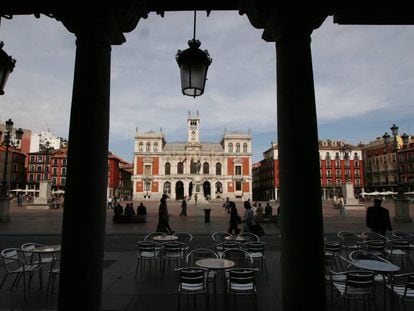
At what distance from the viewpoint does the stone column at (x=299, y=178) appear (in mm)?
2482

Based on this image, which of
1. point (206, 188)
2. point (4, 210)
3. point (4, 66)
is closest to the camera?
point (4, 66)

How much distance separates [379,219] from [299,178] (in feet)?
18.7

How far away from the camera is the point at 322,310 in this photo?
2443 millimetres

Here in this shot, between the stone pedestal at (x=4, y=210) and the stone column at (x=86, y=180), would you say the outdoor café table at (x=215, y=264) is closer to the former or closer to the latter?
the stone column at (x=86, y=180)

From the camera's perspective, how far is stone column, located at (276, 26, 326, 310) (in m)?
2.48

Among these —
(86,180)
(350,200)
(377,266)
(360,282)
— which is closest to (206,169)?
(350,200)

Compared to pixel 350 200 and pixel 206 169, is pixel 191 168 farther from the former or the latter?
pixel 350 200

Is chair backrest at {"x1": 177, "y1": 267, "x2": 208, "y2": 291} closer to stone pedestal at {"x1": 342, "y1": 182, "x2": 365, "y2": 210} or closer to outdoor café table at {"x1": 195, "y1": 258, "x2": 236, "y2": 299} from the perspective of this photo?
outdoor café table at {"x1": 195, "y1": 258, "x2": 236, "y2": 299}

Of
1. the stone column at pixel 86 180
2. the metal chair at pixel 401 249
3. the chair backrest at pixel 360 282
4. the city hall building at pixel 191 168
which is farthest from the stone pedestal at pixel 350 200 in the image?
the city hall building at pixel 191 168

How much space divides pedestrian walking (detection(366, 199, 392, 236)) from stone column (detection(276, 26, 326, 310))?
5379 mm

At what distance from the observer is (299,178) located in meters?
2.56

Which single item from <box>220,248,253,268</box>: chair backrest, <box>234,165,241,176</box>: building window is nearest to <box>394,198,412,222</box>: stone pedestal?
<box>220,248,253,268</box>: chair backrest

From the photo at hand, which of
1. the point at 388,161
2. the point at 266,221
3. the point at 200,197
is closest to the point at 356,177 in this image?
the point at 388,161

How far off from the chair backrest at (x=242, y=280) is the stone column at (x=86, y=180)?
1.71 metres
